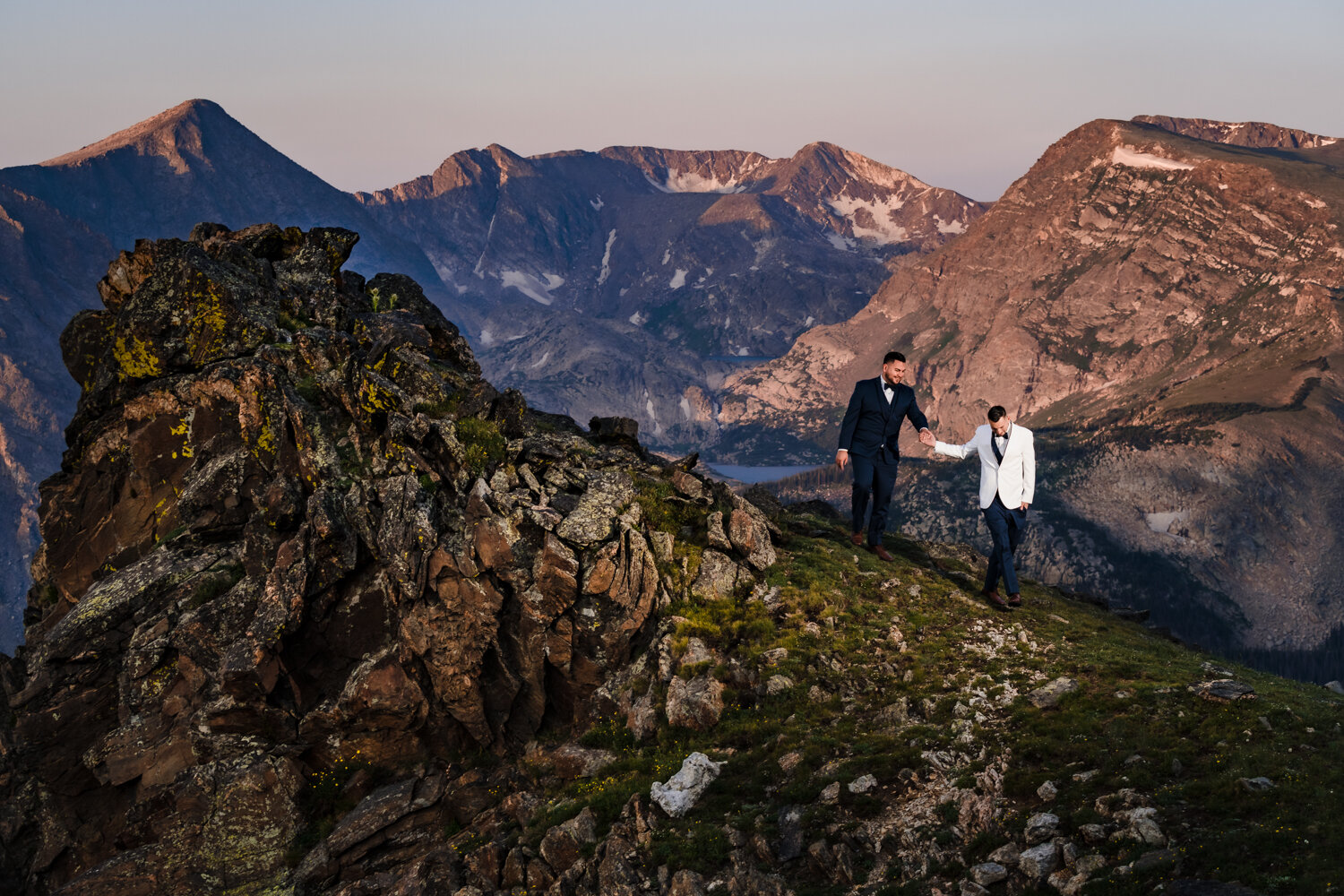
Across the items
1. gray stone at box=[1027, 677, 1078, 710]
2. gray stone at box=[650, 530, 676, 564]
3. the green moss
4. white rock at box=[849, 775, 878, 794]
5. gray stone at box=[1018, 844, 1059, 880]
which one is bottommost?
white rock at box=[849, 775, 878, 794]

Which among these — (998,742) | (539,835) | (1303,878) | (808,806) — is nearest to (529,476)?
(539,835)

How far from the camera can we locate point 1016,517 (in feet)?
87.7

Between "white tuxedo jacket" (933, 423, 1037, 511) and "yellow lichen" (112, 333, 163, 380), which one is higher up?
"yellow lichen" (112, 333, 163, 380)

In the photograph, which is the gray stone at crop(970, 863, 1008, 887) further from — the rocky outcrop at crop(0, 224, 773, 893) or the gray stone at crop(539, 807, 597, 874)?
the rocky outcrop at crop(0, 224, 773, 893)

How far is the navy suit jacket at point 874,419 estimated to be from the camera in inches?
1112

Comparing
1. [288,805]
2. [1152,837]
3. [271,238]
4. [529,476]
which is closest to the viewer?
[1152,837]

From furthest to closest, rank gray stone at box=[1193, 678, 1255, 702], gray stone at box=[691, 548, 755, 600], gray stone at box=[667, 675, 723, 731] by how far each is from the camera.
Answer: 1. gray stone at box=[691, 548, 755, 600]
2. gray stone at box=[667, 675, 723, 731]
3. gray stone at box=[1193, 678, 1255, 702]

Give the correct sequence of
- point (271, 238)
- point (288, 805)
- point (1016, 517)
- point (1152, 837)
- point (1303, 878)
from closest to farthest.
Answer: point (1303, 878), point (1152, 837), point (288, 805), point (1016, 517), point (271, 238)

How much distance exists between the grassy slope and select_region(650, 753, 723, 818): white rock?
1.03 ft

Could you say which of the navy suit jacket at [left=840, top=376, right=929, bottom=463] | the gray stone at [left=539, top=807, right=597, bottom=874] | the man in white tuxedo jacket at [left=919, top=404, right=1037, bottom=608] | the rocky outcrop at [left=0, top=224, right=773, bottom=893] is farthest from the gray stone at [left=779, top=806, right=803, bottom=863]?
the navy suit jacket at [left=840, top=376, right=929, bottom=463]

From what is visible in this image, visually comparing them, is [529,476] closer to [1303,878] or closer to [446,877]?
[446,877]

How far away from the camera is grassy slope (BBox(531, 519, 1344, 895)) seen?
14234 mm

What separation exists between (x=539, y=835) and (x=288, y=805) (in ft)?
32.6

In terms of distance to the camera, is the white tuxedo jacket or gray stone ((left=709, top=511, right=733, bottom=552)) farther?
gray stone ((left=709, top=511, right=733, bottom=552))
